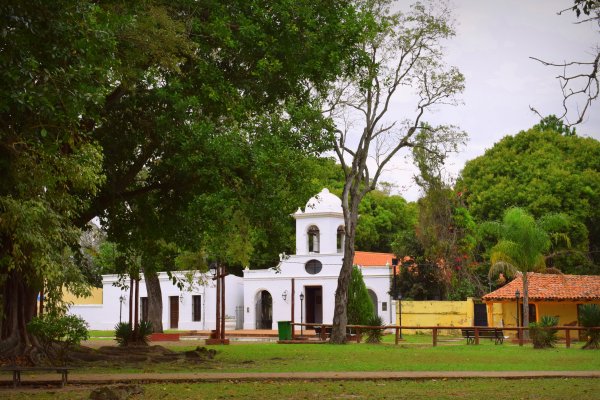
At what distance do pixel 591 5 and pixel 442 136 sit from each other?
24.6 m

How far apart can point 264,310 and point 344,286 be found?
21.2m

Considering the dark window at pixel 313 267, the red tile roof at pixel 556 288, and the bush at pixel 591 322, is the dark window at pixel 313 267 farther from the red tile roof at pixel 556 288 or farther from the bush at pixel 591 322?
the bush at pixel 591 322

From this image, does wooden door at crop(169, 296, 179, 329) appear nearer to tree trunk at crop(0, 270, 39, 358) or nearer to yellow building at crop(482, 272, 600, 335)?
yellow building at crop(482, 272, 600, 335)

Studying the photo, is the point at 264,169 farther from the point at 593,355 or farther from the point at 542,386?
the point at 593,355

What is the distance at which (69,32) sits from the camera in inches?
451

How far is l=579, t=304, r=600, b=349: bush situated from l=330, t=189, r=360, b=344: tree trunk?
8809 millimetres

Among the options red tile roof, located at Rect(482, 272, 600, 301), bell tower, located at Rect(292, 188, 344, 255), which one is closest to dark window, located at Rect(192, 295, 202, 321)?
bell tower, located at Rect(292, 188, 344, 255)

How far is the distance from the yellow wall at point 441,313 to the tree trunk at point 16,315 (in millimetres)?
26806

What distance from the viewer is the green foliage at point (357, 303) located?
1563 inches

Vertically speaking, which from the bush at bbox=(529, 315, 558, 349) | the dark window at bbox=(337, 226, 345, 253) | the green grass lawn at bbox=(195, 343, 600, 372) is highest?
the dark window at bbox=(337, 226, 345, 253)

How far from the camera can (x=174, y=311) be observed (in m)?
55.8

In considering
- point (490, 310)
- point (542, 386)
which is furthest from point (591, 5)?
point (490, 310)

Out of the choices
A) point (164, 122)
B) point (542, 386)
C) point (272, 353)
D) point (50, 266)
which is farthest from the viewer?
point (272, 353)

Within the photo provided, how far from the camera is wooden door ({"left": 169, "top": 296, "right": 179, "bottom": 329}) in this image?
5547 centimetres
